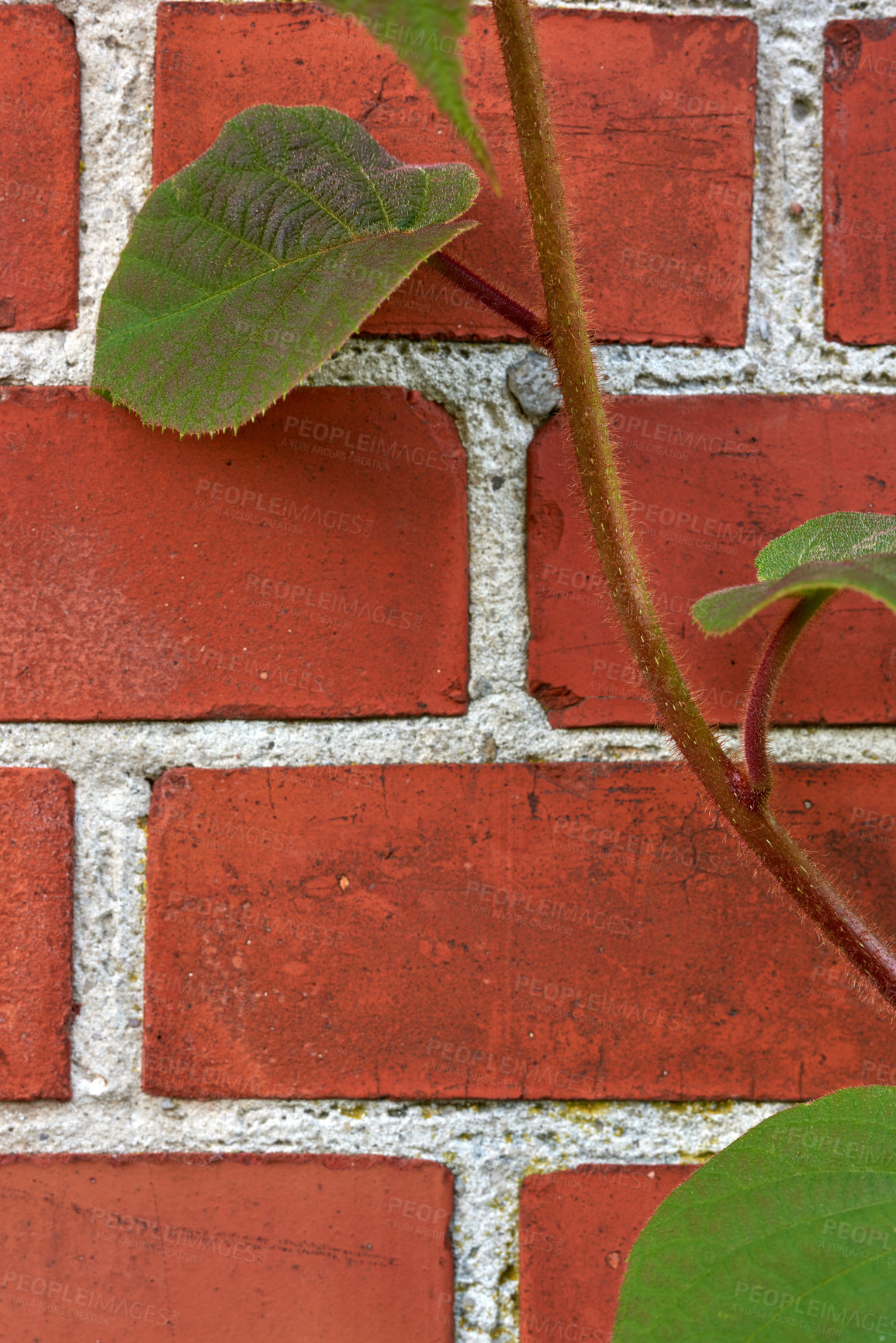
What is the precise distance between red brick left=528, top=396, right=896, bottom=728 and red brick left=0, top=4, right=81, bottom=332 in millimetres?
195

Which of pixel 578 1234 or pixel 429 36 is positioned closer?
pixel 429 36

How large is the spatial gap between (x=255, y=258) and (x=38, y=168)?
12 cm

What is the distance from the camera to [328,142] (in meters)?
0.34

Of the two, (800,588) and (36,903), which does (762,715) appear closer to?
(800,588)

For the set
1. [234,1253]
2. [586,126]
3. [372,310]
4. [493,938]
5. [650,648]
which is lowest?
[234,1253]

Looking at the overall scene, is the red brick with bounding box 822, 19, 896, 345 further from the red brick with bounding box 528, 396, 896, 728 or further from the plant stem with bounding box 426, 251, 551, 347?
the plant stem with bounding box 426, 251, 551, 347

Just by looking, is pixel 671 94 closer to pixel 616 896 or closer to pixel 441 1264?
pixel 616 896

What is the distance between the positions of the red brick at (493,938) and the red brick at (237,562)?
4 cm

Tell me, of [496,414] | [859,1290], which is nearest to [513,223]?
[496,414]

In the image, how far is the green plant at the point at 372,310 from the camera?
0.28m

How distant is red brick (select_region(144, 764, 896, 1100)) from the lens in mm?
373

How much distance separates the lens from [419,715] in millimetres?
380

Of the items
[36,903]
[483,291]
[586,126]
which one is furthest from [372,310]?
[36,903]

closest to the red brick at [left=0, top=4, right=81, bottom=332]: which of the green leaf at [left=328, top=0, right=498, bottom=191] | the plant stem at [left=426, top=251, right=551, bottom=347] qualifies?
the plant stem at [left=426, top=251, right=551, bottom=347]
